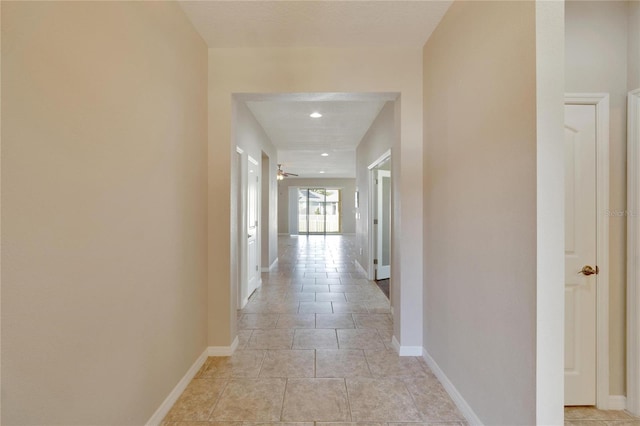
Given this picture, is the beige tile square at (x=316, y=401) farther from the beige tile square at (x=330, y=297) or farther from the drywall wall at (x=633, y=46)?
the drywall wall at (x=633, y=46)

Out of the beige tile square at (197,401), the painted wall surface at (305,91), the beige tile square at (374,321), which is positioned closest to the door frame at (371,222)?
the beige tile square at (374,321)

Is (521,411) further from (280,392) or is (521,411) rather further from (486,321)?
(280,392)

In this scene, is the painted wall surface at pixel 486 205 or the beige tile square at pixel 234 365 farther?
the beige tile square at pixel 234 365

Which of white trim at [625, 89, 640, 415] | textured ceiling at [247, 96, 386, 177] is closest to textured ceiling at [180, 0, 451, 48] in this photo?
textured ceiling at [247, 96, 386, 177]

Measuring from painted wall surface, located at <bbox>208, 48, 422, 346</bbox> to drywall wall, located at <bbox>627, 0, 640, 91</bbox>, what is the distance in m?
1.35

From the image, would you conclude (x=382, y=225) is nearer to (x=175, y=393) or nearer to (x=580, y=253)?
(x=580, y=253)

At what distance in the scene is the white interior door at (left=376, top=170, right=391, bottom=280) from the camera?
563 cm

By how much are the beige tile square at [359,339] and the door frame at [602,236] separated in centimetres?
159

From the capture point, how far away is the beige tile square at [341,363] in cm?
241

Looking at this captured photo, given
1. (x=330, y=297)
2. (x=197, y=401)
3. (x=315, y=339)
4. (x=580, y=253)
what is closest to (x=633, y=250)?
(x=580, y=253)

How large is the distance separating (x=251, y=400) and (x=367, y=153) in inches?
173

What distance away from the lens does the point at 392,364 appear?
2551mm

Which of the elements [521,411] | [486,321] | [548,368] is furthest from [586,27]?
[521,411]

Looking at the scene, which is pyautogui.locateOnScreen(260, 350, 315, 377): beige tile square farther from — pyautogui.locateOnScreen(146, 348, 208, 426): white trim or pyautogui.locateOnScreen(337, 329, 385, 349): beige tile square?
pyautogui.locateOnScreen(146, 348, 208, 426): white trim
